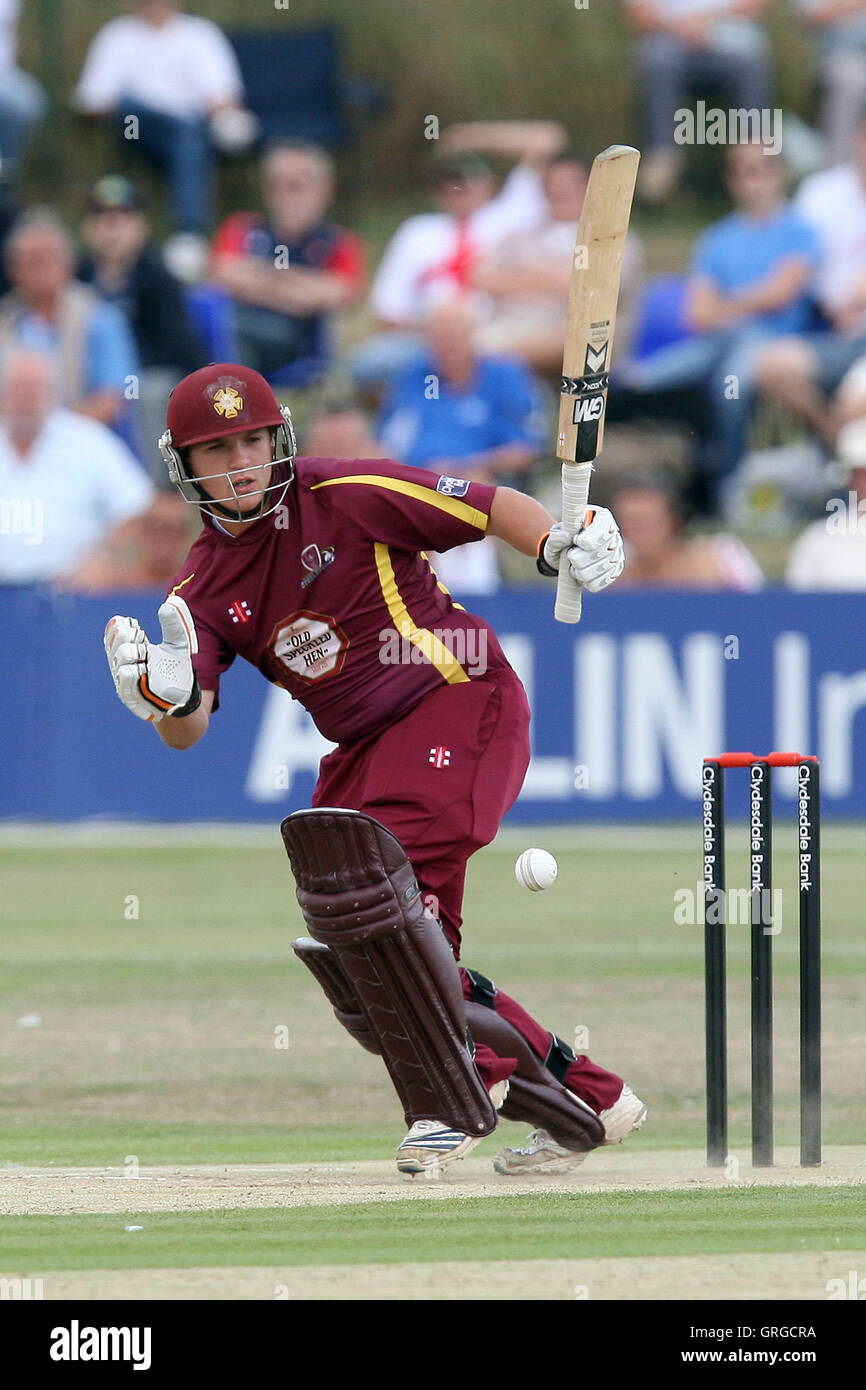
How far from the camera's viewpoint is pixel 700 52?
60.2 feet

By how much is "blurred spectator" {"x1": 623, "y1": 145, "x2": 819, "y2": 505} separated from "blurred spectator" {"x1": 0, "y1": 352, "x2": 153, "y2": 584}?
3.75 m

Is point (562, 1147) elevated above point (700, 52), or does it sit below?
below

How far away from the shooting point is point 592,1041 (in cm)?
819

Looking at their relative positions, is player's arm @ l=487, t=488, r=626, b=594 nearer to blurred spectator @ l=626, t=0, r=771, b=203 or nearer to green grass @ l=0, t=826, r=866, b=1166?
green grass @ l=0, t=826, r=866, b=1166

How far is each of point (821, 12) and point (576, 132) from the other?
5.16m

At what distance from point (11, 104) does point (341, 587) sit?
13.7 metres

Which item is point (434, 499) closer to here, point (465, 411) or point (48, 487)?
point (48, 487)

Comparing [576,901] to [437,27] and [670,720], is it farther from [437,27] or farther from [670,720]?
[437,27]

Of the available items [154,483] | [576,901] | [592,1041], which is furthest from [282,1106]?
[154,483]

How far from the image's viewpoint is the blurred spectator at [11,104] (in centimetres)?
1809

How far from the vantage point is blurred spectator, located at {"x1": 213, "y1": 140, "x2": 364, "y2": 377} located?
16.5m

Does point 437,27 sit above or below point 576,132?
above

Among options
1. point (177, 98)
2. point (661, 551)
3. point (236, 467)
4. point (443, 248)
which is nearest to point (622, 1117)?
point (236, 467)
